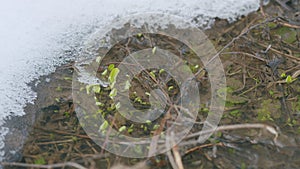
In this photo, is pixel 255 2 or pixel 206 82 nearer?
pixel 206 82

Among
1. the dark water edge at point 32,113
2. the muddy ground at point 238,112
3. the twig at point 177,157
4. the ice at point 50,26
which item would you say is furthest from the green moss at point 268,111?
the dark water edge at point 32,113

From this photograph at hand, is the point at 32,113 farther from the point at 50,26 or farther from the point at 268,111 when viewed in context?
the point at 268,111

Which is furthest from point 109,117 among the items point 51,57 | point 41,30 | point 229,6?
point 229,6

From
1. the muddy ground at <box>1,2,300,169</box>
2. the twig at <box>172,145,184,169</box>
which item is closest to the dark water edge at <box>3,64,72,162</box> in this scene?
the muddy ground at <box>1,2,300,169</box>

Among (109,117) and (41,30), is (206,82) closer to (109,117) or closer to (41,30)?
(109,117)

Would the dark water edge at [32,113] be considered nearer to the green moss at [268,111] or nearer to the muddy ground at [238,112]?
the muddy ground at [238,112]

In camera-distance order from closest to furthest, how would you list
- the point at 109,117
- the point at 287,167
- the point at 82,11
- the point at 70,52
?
the point at 287,167, the point at 109,117, the point at 70,52, the point at 82,11

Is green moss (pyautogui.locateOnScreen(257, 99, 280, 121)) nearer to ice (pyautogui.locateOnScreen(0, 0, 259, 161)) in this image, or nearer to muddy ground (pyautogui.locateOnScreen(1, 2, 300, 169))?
muddy ground (pyautogui.locateOnScreen(1, 2, 300, 169))
